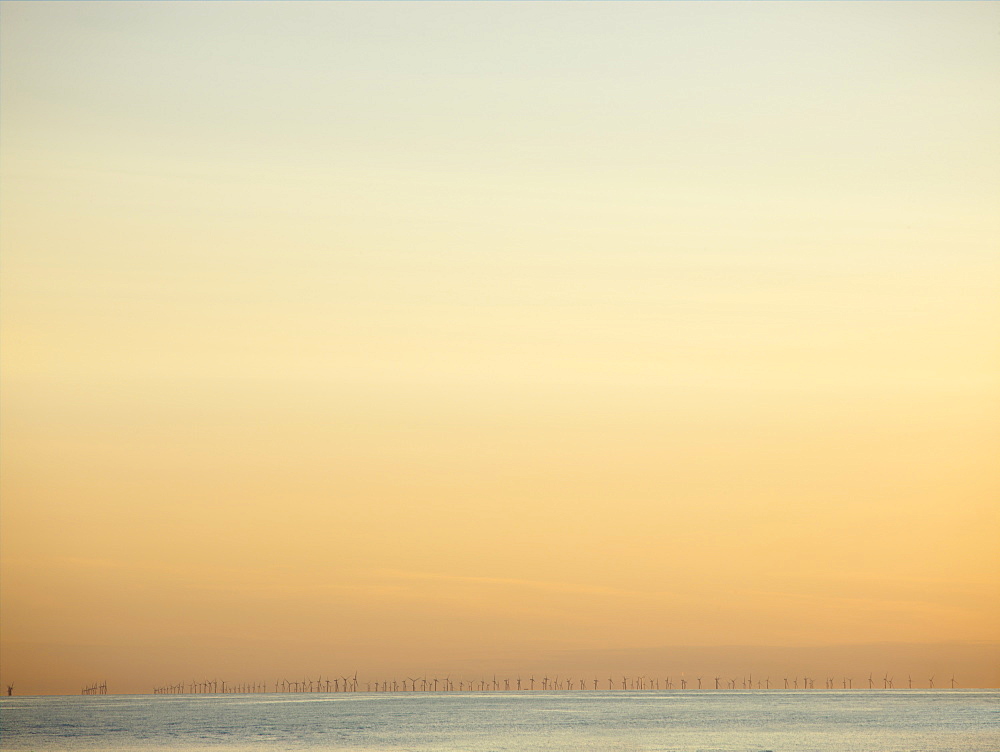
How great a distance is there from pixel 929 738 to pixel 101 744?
11127 cm

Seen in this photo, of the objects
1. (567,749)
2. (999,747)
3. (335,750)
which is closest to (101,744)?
(335,750)

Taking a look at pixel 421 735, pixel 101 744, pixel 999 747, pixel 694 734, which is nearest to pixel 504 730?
pixel 421 735

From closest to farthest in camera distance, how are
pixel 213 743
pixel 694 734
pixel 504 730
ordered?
pixel 213 743 → pixel 694 734 → pixel 504 730

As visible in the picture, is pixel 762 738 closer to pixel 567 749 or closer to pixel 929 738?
pixel 929 738

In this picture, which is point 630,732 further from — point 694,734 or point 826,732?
point 826,732

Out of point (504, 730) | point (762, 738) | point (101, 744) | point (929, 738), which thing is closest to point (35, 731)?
point (101, 744)

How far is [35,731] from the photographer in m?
194

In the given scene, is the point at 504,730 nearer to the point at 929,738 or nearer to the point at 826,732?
the point at 826,732

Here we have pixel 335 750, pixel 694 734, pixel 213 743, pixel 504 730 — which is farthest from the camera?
pixel 504 730

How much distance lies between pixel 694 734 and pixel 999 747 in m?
44.0

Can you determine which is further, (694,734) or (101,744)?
(694,734)

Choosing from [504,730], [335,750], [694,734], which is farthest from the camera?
[504,730]

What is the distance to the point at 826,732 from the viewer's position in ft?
571

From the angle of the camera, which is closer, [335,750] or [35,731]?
[335,750]
